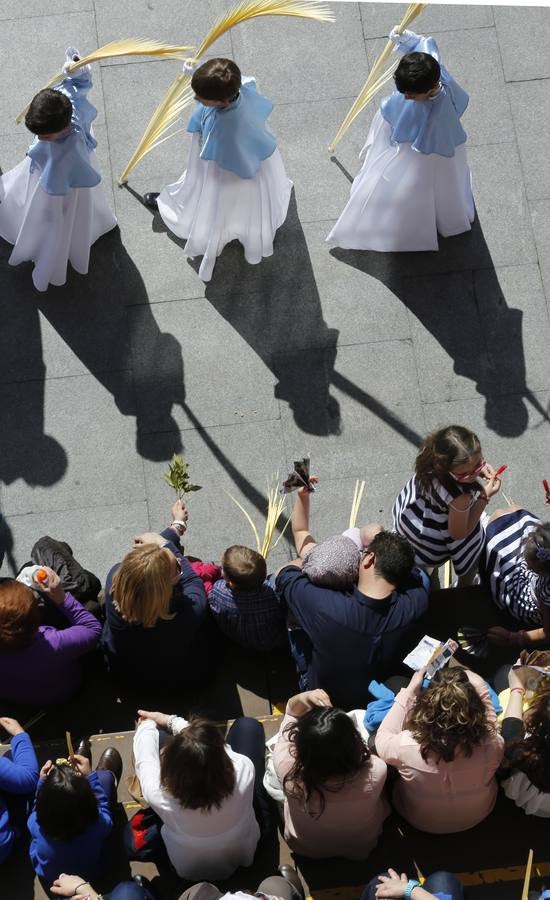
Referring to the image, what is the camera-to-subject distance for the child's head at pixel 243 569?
482 cm

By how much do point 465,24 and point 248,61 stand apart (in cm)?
157

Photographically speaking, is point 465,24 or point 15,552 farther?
point 465,24

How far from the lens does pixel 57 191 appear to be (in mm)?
6215

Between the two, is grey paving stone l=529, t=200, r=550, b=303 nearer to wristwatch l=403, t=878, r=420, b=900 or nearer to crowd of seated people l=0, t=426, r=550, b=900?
crowd of seated people l=0, t=426, r=550, b=900

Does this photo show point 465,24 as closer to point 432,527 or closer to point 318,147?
point 318,147

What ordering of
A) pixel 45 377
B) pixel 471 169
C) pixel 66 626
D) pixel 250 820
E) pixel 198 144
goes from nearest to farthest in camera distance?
1. pixel 250 820
2. pixel 66 626
3. pixel 198 144
4. pixel 45 377
5. pixel 471 169

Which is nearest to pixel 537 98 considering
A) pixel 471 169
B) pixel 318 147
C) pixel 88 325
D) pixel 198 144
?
pixel 471 169

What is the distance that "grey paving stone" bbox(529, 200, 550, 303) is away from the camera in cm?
688

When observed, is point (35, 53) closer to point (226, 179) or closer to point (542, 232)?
point (226, 179)

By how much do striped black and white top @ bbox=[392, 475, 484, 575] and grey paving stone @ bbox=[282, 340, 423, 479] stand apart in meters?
1.08

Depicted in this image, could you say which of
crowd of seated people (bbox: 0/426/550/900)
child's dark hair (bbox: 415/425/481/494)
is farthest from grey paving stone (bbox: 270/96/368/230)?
child's dark hair (bbox: 415/425/481/494)

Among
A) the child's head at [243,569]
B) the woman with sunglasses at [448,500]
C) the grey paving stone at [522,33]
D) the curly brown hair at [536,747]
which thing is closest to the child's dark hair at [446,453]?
the woman with sunglasses at [448,500]

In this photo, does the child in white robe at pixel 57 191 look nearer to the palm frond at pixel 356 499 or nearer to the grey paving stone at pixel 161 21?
the grey paving stone at pixel 161 21

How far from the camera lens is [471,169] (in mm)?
7145
